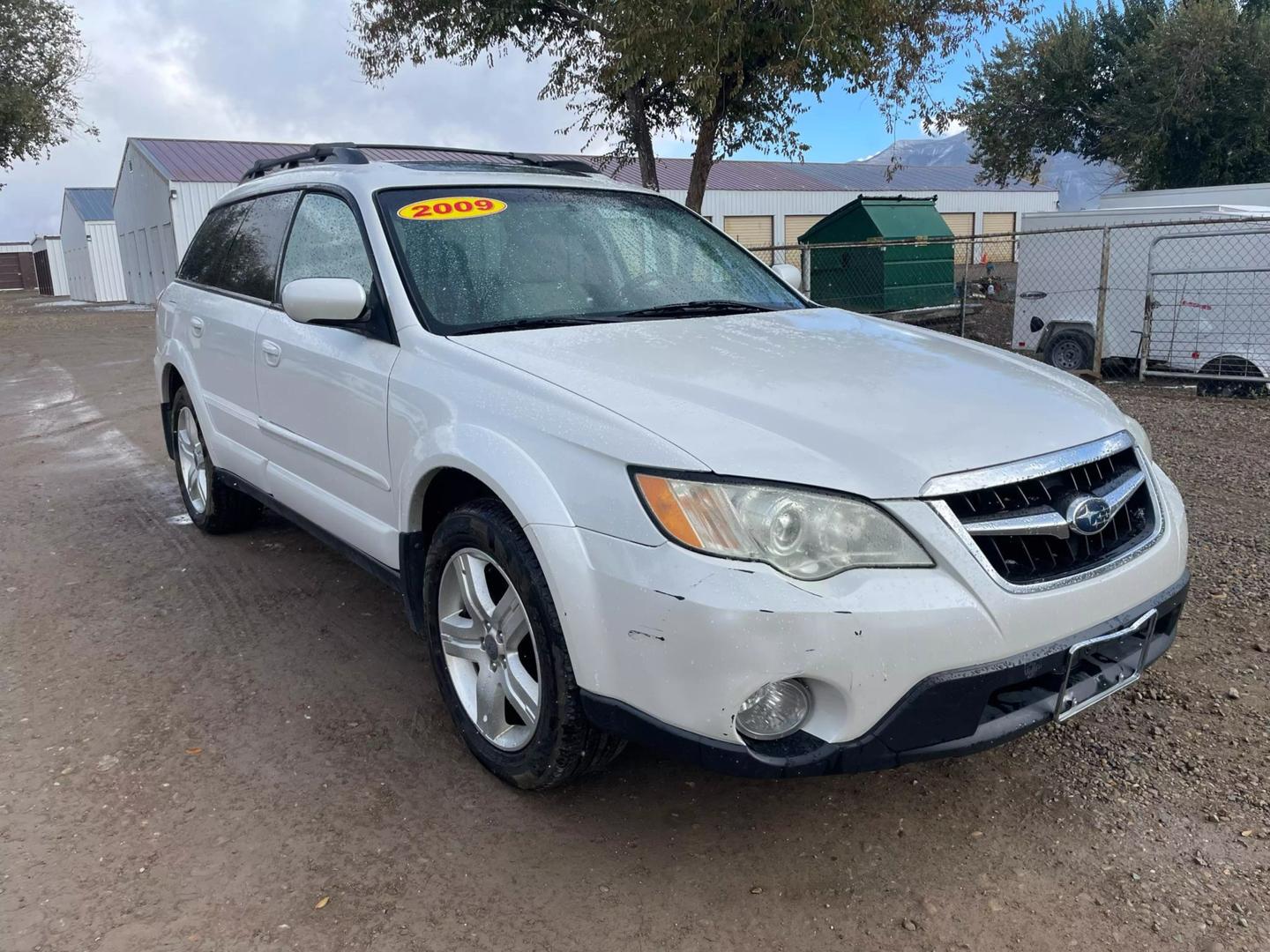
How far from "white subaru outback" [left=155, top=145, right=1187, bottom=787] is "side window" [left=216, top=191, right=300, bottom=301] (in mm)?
464

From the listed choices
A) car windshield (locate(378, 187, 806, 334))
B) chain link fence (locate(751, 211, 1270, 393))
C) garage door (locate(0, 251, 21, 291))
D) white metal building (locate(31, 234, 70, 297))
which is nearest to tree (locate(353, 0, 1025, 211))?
chain link fence (locate(751, 211, 1270, 393))

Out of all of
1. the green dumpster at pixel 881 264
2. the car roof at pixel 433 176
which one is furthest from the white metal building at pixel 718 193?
the car roof at pixel 433 176

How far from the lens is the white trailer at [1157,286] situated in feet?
31.0

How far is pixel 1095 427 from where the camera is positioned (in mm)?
2652

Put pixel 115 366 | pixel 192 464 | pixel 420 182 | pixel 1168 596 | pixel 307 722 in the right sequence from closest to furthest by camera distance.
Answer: pixel 1168 596 → pixel 307 722 → pixel 420 182 → pixel 192 464 → pixel 115 366

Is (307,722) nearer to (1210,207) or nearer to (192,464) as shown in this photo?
(192,464)

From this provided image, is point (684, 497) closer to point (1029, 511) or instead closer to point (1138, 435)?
point (1029, 511)

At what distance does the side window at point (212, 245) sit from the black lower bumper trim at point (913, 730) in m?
3.57

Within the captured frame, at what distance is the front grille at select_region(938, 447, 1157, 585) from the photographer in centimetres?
228

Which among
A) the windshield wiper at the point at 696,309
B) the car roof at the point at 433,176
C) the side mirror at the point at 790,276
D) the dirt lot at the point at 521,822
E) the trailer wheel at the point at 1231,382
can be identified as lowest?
the trailer wheel at the point at 1231,382

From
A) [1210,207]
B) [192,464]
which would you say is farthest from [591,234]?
[1210,207]

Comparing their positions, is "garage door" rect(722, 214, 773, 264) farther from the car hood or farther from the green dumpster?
the car hood

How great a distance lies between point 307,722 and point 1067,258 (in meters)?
10.5

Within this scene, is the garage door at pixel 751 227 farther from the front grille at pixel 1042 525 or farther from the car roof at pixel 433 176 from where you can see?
the front grille at pixel 1042 525
